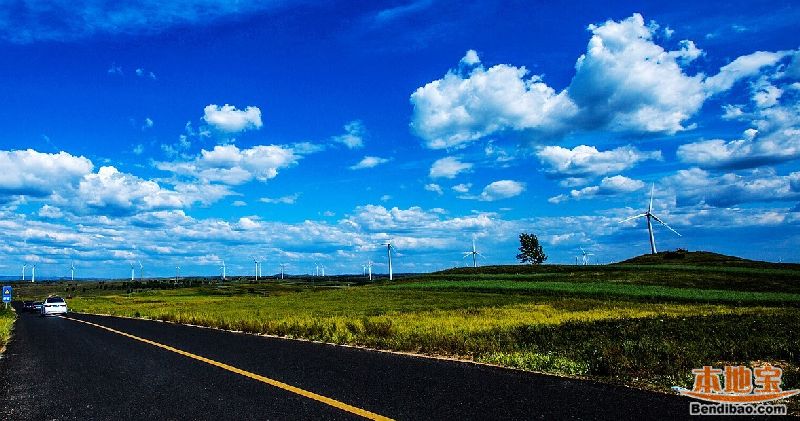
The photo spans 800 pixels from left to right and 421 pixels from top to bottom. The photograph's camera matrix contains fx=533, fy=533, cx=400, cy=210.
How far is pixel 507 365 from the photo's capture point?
10742mm

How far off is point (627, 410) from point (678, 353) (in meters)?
5.40

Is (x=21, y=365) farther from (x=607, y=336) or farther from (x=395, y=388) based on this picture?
(x=607, y=336)

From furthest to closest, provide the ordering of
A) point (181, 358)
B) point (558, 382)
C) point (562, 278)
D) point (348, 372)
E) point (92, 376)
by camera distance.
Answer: point (562, 278)
point (181, 358)
point (92, 376)
point (348, 372)
point (558, 382)

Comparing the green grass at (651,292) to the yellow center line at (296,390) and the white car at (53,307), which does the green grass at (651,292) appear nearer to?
the yellow center line at (296,390)

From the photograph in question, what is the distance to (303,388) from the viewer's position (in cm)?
880

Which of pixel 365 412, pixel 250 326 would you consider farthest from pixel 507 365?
pixel 250 326

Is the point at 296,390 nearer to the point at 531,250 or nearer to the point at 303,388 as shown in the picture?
the point at 303,388

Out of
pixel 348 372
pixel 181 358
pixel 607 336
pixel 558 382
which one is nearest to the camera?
pixel 558 382

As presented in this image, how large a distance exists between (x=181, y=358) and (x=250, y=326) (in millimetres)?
9537

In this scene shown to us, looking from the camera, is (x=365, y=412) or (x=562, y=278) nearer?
(x=365, y=412)

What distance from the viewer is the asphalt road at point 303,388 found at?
6930mm

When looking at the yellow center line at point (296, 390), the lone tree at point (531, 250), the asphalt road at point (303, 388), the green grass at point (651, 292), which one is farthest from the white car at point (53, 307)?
the lone tree at point (531, 250)

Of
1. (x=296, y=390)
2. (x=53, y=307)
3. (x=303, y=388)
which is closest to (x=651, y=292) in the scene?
(x=303, y=388)

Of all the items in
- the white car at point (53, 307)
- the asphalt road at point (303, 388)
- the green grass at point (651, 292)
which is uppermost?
the asphalt road at point (303, 388)
